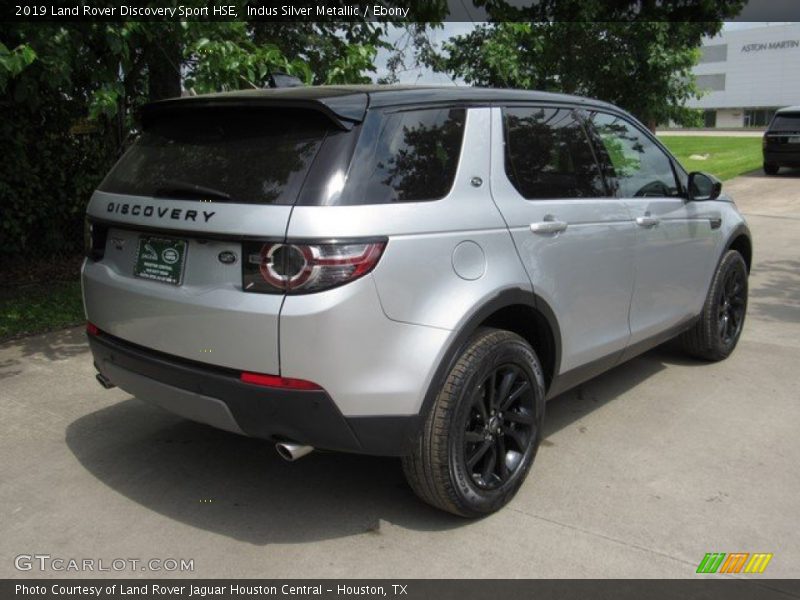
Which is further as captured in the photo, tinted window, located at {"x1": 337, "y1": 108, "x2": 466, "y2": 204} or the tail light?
tinted window, located at {"x1": 337, "y1": 108, "x2": 466, "y2": 204}

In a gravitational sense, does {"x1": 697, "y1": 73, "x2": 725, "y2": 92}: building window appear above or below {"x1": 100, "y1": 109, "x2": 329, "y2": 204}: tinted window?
above

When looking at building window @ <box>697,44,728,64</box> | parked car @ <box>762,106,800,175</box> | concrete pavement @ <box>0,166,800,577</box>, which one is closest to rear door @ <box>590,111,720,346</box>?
concrete pavement @ <box>0,166,800,577</box>

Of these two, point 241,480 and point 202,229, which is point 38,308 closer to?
point 241,480

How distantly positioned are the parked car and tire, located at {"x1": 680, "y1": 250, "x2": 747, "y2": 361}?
48.1 ft

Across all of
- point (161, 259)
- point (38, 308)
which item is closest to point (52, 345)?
point (38, 308)

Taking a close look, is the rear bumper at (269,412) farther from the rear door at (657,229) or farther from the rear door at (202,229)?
the rear door at (657,229)

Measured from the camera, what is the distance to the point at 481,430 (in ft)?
10.7

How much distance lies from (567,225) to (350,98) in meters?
1.27

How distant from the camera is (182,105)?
10.9ft

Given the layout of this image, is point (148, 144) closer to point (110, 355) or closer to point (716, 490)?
point (110, 355)

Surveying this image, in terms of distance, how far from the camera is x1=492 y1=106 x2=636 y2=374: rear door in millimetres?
3412

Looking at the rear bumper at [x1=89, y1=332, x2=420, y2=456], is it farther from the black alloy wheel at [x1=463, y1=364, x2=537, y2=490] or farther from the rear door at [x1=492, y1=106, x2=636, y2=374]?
the rear door at [x1=492, y1=106, x2=636, y2=374]

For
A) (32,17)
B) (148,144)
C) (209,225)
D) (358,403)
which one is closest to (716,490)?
(358,403)

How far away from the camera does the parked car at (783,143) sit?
719 inches
